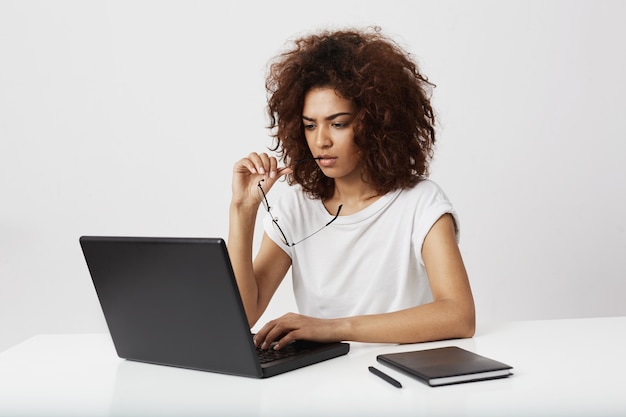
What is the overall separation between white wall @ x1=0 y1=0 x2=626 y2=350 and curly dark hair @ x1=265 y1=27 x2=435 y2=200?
3.25ft

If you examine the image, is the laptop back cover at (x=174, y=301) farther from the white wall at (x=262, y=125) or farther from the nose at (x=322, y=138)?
the white wall at (x=262, y=125)

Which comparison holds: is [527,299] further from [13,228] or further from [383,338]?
[13,228]

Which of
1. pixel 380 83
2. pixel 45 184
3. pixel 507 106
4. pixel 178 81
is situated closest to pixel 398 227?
pixel 380 83

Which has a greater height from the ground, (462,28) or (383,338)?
(462,28)

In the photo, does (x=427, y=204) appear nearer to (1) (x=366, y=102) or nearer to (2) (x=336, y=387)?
(1) (x=366, y=102)

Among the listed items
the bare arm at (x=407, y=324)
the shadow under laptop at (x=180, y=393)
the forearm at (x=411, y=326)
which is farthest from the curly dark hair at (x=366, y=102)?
the shadow under laptop at (x=180, y=393)

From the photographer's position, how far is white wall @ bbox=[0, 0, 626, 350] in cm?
323

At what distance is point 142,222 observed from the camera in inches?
130

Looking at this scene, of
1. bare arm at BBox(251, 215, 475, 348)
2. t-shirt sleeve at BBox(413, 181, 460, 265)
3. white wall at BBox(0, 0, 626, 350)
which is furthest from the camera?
white wall at BBox(0, 0, 626, 350)

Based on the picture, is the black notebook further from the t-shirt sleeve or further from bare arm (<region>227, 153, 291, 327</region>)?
bare arm (<region>227, 153, 291, 327</region>)

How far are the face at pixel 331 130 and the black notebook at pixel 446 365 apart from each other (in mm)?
759

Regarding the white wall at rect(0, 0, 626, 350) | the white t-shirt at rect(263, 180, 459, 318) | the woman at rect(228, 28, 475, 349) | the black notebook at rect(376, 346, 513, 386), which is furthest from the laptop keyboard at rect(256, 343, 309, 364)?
the white wall at rect(0, 0, 626, 350)

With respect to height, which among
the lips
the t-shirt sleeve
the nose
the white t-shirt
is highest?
the nose

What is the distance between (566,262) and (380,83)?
1.64 metres
